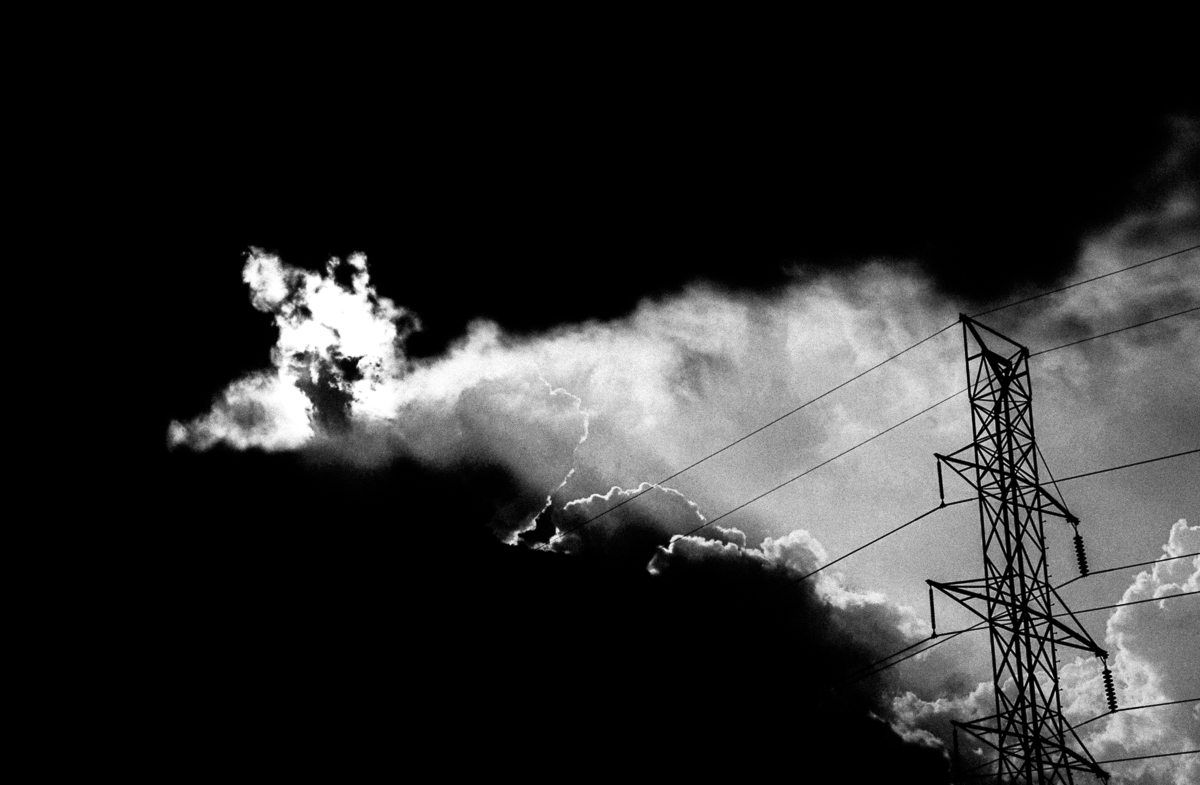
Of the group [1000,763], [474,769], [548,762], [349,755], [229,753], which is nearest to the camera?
[1000,763]

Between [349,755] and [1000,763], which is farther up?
[349,755]

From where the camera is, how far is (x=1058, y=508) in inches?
953

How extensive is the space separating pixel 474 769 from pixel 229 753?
154ft

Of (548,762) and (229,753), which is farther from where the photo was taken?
(548,762)

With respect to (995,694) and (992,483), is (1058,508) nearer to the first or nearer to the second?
(992,483)

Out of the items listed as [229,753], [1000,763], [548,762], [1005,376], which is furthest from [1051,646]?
[548,762]

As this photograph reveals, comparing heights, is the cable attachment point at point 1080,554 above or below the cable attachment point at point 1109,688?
above

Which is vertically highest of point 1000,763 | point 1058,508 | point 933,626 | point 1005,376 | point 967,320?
point 967,320

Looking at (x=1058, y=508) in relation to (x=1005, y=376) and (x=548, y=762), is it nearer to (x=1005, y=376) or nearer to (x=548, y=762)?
(x=1005, y=376)

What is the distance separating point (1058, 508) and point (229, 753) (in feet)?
236

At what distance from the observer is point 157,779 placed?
207ft

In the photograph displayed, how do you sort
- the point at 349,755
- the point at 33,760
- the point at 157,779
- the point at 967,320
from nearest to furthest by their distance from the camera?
the point at 967,320, the point at 33,760, the point at 157,779, the point at 349,755

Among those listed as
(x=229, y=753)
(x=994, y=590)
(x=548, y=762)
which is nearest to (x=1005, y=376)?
(x=994, y=590)

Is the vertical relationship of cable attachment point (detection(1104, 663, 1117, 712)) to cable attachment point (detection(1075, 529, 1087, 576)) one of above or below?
below
